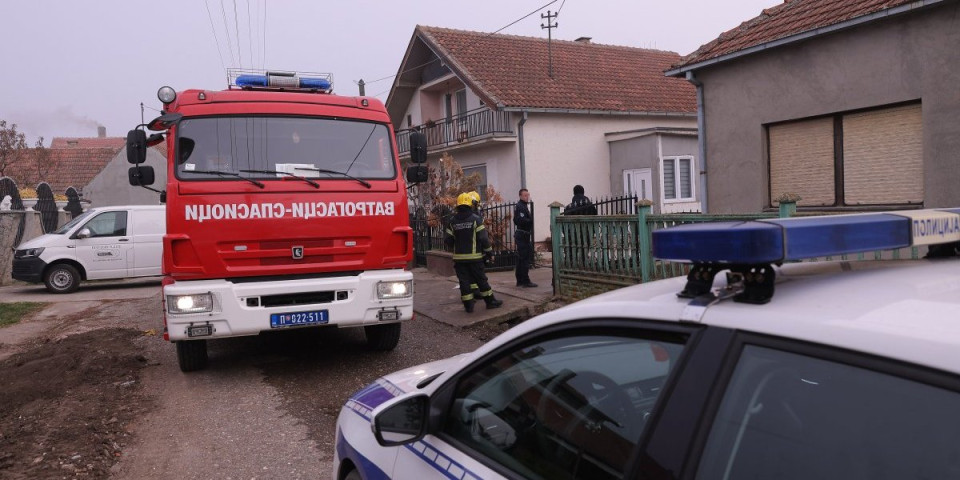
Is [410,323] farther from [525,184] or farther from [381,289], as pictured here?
[525,184]

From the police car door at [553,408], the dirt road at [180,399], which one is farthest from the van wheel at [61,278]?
the police car door at [553,408]

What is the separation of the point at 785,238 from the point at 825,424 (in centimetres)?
38

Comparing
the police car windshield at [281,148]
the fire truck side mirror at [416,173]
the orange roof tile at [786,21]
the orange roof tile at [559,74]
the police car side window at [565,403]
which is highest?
the orange roof tile at [559,74]

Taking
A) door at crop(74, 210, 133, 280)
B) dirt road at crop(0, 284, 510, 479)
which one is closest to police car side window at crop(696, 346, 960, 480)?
dirt road at crop(0, 284, 510, 479)

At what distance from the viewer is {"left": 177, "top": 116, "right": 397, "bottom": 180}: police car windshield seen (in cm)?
678

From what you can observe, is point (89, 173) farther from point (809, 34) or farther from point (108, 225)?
point (809, 34)

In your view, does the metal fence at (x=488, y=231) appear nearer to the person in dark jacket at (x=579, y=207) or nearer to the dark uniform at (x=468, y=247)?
the person in dark jacket at (x=579, y=207)

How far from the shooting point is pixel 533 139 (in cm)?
1984

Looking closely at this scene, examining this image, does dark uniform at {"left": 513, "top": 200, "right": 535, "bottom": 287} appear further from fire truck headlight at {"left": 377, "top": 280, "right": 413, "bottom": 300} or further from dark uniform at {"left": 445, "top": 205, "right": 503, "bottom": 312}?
fire truck headlight at {"left": 377, "top": 280, "right": 413, "bottom": 300}

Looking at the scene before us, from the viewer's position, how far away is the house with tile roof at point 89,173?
35812 millimetres

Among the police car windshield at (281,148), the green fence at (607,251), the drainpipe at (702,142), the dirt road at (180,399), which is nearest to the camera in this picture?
the dirt road at (180,399)

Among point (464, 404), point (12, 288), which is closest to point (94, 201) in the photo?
point (12, 288)

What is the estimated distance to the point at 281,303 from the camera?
6730 mm

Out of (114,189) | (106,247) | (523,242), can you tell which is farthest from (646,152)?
(114,189)
